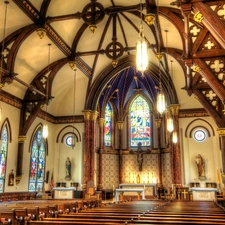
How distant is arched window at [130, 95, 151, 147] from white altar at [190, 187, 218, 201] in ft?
34.3

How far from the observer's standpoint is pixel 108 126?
29.5 m

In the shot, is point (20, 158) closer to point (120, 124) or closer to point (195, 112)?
point (120, 124)

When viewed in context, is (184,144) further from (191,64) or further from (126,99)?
(191,64)

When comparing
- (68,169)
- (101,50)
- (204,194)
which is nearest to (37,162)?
(68,169)

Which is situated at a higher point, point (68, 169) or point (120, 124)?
point (120, 124)

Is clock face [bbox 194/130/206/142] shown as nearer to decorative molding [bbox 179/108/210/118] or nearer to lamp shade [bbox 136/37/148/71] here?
decorative molding [bbox 179/108/210/118]

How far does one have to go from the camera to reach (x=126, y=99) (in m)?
30.1

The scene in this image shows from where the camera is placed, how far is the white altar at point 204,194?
1830 centimetres

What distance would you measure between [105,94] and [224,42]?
64.9 ft

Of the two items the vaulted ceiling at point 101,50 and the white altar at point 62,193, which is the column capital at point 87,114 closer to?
the vaulted ceiling at point 101,50

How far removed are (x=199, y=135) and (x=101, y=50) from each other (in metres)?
10.3

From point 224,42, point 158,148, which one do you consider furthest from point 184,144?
point 224,42

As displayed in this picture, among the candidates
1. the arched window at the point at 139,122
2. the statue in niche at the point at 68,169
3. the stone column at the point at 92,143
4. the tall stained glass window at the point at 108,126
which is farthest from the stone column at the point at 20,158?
the arched window at the point at 139,122

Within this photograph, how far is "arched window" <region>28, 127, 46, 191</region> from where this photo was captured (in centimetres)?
2162
